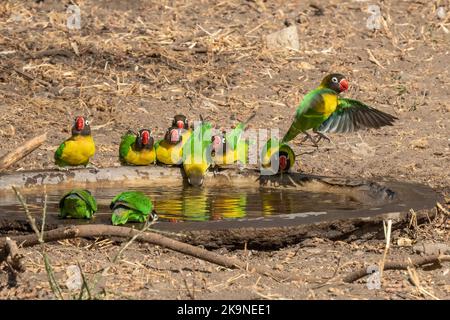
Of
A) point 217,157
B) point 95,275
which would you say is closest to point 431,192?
point 217,157

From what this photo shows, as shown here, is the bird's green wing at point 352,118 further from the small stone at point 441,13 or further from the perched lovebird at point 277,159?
the small stone at point 441,13

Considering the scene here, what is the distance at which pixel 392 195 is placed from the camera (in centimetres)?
742

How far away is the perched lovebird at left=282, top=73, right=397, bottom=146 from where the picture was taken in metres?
8.63

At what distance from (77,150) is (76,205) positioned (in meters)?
2.01

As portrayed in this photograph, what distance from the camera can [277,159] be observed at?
26.8 ft

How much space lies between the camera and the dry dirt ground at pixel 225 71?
403 inches

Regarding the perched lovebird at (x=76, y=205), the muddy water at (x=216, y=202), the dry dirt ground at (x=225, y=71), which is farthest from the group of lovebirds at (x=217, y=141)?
the perched lovebird at (x=76, y=205)

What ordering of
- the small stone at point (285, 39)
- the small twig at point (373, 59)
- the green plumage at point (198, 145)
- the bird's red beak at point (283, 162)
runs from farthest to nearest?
1. the small stone at point (285, 39)
2. the small twig at point (373, 59)
3. the green plumage at point (198, 145)
4. the bird's red beak at point (283, 162)

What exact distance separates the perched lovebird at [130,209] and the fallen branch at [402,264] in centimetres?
128

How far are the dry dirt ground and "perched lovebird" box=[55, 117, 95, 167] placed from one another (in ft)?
2.82

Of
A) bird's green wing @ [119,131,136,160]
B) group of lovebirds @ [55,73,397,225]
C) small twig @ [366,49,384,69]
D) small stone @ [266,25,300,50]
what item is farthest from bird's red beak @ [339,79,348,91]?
small stone @ [266,25,300,50]

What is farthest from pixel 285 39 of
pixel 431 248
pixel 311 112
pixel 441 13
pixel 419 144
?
pixel 431 248

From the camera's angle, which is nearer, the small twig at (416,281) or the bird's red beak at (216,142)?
the small twig at (416,281)
